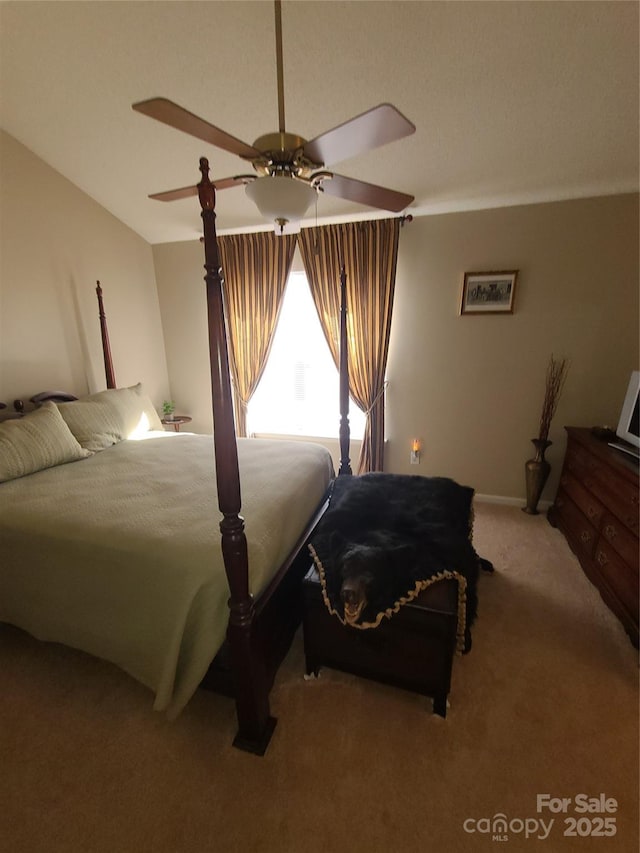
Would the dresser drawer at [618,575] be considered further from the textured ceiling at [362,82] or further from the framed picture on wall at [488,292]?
the textured ceiling at [362,82]

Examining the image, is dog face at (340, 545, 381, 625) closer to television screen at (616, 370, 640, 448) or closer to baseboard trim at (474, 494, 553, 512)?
television screen at (616, 370, 640, 448)

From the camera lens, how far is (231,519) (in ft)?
3.63

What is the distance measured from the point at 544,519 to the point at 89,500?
10.5 ft

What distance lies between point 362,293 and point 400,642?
8.42ft

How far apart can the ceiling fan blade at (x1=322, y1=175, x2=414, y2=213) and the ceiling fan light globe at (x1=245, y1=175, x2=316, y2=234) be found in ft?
0.79

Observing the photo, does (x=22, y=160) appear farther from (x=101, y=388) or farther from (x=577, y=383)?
(x=577, y=383)

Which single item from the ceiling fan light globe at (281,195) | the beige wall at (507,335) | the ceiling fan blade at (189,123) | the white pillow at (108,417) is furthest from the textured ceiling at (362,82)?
the white pillow at (108,417)

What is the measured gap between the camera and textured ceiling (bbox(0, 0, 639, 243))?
1477 millimetres

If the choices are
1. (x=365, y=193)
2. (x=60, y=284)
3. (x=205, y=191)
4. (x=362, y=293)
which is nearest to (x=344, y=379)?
(x=362, y=293)

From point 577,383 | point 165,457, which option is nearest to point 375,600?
point 165,457

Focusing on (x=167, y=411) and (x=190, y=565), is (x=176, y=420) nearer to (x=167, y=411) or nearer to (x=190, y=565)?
(x=167, y=411)

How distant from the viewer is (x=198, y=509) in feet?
5.01

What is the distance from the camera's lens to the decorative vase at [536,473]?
275 cm

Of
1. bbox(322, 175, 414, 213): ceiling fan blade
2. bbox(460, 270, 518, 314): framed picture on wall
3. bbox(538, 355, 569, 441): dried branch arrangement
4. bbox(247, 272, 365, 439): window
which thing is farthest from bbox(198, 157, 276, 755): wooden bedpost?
bbox(538, 355, 569, 441): dried branch arrangement
